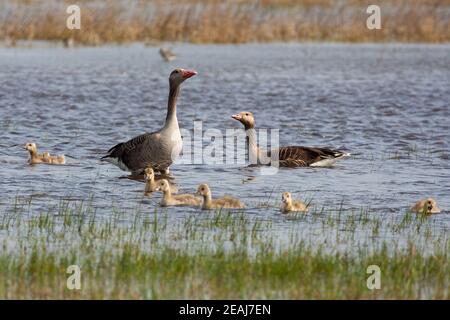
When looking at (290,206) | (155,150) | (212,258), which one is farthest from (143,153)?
(212,258)

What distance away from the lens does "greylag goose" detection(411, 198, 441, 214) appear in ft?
39.1

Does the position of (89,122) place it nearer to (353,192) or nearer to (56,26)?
(353,192)

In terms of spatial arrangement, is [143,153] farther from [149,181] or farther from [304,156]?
[304,156]

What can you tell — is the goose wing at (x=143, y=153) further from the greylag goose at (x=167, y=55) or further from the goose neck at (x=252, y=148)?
the greylag goose at (x=167, y=55)

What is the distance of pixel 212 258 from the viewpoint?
31.3ft

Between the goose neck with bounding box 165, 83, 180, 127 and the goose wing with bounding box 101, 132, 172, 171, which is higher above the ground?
the goose neck with bounding box 165, 83, 180, 127

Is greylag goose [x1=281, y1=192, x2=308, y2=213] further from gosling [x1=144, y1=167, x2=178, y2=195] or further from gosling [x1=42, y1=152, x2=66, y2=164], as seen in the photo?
gosling [x1=42, y1=152, x2=66, y2=164]

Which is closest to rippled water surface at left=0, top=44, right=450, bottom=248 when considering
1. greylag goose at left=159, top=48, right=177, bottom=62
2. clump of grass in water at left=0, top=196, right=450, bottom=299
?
greylag goose at left=159, top=48, right=177, bottom=62

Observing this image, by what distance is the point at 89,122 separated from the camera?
828 inches

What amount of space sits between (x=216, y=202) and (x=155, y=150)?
8.49 feet

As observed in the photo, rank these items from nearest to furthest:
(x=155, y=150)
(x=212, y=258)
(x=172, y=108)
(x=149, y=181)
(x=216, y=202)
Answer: (x=212, y=258)
(x=216, y=202)
(x=149, y=181)
(x=155, y=150)
(x=172, y=108)

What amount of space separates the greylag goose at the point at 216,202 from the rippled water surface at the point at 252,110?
0.66 ft

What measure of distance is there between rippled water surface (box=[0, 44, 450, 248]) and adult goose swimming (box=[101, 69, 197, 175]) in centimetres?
32

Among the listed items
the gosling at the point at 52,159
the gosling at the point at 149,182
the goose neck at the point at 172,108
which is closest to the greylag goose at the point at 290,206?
the gosling at the point at 149,182
